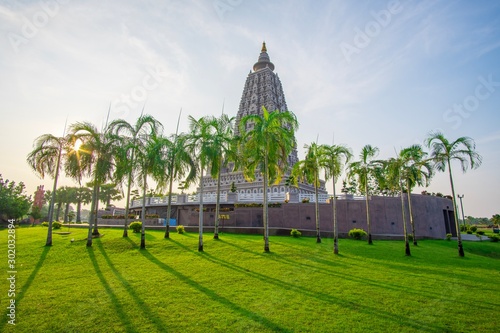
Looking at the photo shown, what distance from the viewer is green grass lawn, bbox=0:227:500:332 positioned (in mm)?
7008

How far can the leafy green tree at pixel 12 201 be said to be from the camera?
4594 cm

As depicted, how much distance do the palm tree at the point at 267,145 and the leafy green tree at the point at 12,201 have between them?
48.0 m

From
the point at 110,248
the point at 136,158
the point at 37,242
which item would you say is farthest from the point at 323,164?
the point at 37,242

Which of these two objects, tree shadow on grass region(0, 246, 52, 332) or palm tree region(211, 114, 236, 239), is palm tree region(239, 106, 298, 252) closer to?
palm tree region(211, 114, 236, 239)

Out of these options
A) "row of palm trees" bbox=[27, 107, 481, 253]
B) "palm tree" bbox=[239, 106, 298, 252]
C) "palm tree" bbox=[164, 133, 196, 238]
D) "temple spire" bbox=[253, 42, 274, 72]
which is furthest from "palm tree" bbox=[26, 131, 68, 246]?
"temple spire" bbox=[253, 42, 274, 72]

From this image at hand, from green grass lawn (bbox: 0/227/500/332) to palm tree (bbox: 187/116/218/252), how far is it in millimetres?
4919

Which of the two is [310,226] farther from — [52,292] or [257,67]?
[257,67]

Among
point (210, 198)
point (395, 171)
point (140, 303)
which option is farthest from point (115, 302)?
point (210, 198)

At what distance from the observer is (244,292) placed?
9.27m

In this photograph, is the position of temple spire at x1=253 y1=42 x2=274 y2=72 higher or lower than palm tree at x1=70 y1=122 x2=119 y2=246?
higher

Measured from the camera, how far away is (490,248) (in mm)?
27078

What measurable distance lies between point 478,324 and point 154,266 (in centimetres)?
1139

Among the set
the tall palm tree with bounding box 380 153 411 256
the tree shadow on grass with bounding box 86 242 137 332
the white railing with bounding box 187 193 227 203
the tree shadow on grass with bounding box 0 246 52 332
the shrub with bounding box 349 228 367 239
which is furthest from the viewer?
the white railing with bounding box 187 193 227 203

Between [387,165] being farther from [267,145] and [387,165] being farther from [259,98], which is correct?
[259,98]
